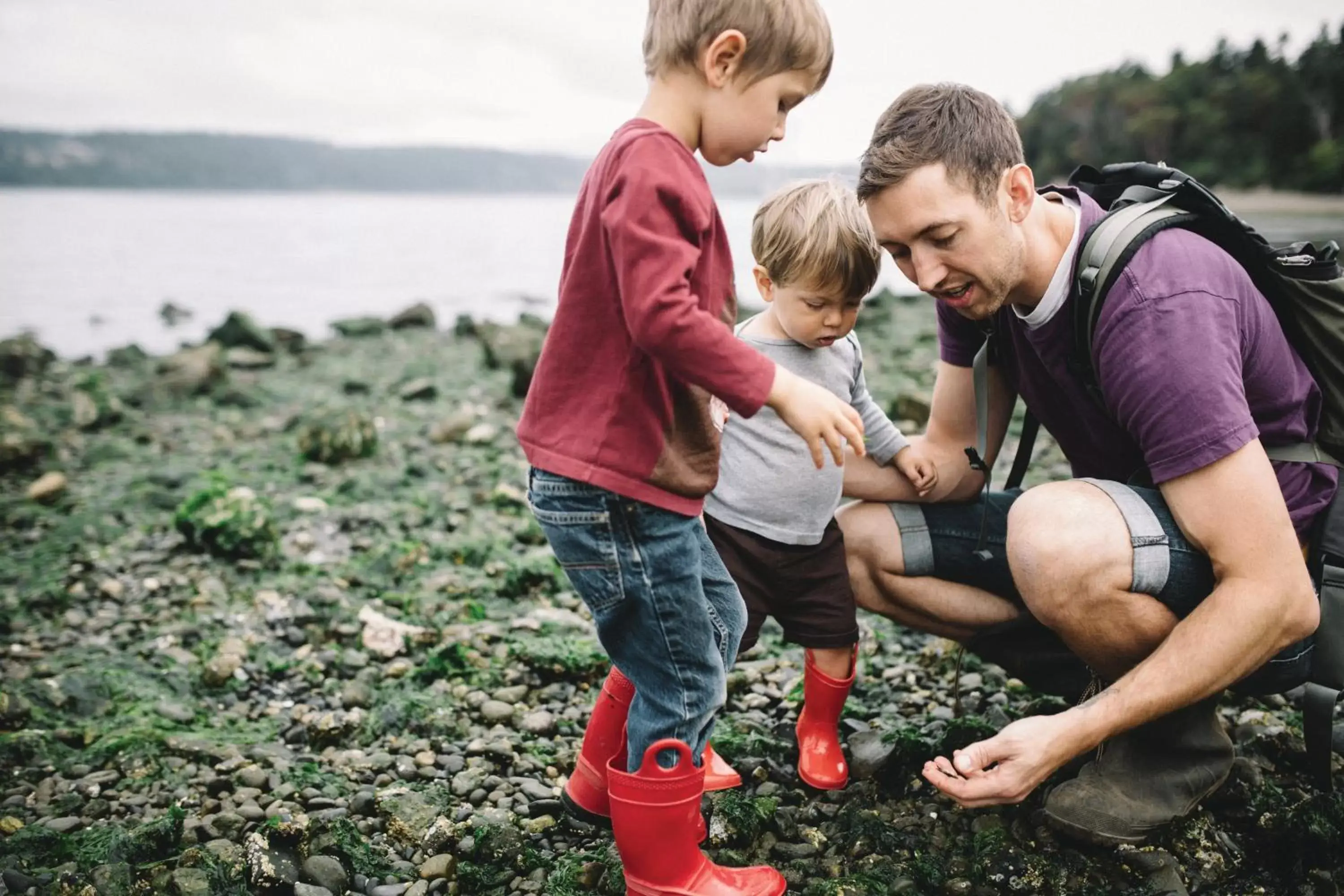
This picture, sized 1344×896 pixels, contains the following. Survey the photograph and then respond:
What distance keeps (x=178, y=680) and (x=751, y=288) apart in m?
14.2

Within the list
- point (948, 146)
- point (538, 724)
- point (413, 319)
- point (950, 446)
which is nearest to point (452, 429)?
point (538, 724)

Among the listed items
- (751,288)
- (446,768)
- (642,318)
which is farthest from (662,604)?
(751,288)

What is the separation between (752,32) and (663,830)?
177 cm

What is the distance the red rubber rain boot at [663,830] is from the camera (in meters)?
2.32

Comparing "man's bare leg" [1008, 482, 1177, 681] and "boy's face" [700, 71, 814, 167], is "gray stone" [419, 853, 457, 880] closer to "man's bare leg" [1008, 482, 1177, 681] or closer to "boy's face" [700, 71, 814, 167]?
"man's bare leg" [1008, 482, 1177, 681]

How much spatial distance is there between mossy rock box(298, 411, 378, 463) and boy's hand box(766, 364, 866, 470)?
5241 mm

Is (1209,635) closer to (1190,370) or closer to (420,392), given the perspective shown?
(1190,370)

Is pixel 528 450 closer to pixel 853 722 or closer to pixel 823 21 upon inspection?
pixel 823 21

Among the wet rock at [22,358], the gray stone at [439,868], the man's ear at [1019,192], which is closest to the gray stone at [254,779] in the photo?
the gray stone at [439,868]

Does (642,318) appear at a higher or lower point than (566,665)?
higher

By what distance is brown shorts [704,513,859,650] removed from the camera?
2.91 meters

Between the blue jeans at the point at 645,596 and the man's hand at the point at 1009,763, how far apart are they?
58cm

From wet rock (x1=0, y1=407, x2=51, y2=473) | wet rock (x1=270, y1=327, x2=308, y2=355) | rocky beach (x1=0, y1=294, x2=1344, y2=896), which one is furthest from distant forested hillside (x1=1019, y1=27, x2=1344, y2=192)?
rocky beach (x1=0, y1=294, x2=1344, y2=896)

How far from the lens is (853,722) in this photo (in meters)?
3.24
